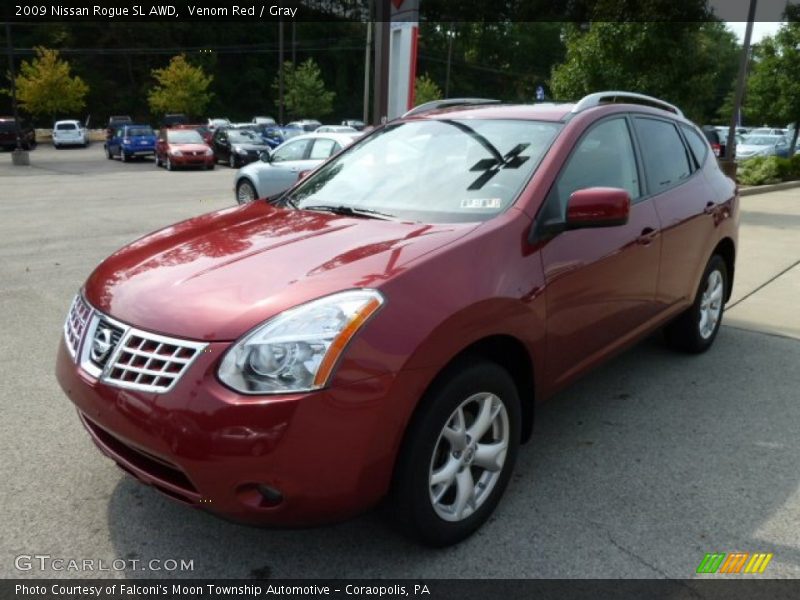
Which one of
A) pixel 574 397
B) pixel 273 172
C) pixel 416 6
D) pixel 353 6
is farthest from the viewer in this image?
pixel 353 6

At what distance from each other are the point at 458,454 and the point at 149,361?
1.17 meters

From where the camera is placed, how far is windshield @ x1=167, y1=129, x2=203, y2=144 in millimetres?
26344

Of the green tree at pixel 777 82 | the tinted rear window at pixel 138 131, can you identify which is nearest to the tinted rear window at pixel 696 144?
the green tree at pixel 777 82

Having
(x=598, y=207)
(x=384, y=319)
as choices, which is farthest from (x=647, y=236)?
(x=384, y=319)

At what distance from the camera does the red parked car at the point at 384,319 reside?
2209 millimetres

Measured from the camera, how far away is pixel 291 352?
87.4 inches

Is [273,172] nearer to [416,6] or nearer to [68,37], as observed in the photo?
[416,6]

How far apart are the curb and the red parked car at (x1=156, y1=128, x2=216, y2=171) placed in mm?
18234

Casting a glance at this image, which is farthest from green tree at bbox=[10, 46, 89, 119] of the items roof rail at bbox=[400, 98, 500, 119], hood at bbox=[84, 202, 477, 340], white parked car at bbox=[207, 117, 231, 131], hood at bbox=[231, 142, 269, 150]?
hood at bbox=[84, 202, 477, 340]

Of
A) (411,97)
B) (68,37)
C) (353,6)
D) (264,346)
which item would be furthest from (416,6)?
(353,6)

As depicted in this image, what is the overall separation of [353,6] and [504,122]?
82811 millimetres

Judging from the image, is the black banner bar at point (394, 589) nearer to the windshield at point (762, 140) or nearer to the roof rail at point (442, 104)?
the roof rail at point (442, 104)

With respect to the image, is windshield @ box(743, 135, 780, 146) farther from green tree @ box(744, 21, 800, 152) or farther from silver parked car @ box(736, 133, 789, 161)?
green tree @ box(744, 21, 800, 152)

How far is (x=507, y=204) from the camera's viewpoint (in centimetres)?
299
